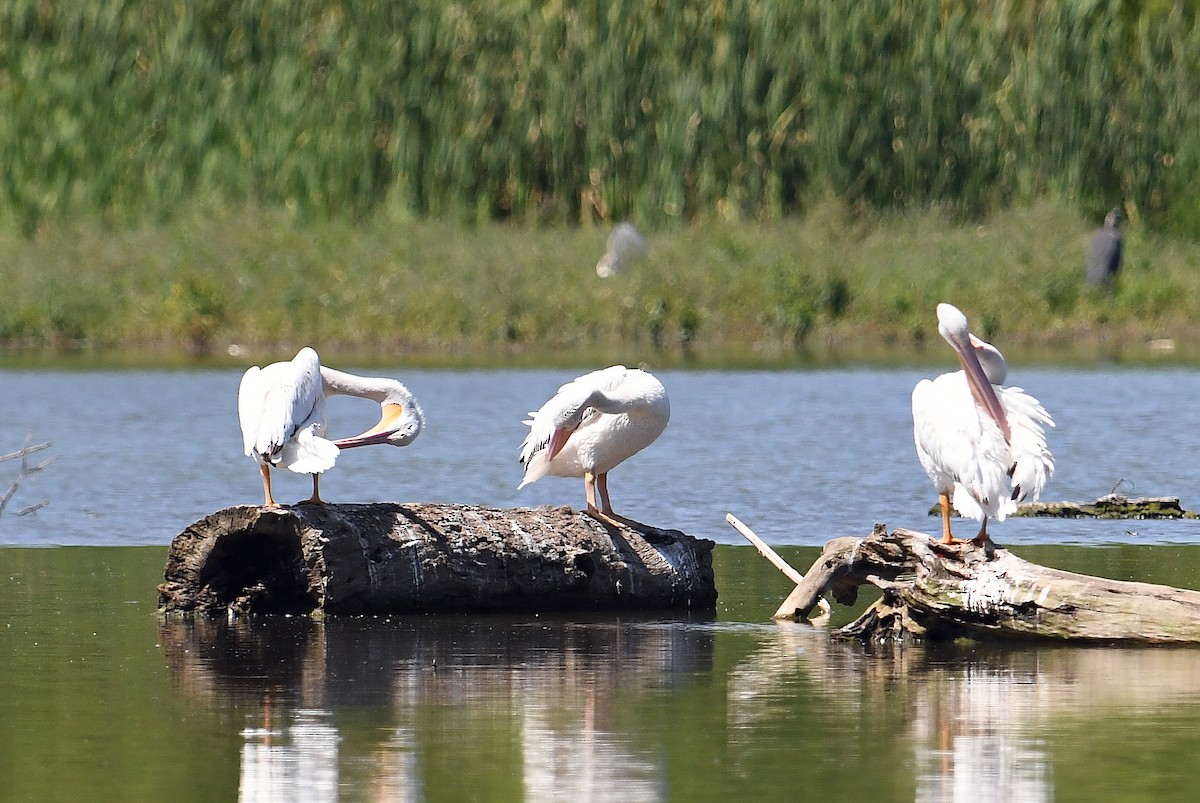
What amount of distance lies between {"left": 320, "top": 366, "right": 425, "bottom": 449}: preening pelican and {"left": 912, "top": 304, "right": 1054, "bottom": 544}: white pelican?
2290mm

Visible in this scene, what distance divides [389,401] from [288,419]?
868mm

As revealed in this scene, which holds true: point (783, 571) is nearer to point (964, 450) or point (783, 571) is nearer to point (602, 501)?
point (602, 501)

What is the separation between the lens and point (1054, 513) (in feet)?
47.0

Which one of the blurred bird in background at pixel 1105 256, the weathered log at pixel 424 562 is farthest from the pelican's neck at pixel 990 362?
the blurred bird in background at pixel 1105 256

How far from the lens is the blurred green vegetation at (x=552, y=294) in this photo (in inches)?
1168

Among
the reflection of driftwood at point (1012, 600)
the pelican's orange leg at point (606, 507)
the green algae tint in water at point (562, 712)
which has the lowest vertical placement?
the green algae tint in water at point (562, 712)

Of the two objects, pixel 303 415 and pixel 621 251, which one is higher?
pixel 621 251

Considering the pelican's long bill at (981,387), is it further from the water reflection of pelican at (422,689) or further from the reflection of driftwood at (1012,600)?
the water reflection of pelican at (422,689)

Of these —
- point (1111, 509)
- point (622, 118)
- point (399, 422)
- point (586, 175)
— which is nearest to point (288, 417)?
point (399, 422)

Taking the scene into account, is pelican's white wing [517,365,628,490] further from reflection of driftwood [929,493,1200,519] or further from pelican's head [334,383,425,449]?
reflection of driftwood [929,493,1200,519]

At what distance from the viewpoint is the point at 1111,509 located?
14312 millimetres

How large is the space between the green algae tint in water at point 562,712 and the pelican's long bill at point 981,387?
92 cm

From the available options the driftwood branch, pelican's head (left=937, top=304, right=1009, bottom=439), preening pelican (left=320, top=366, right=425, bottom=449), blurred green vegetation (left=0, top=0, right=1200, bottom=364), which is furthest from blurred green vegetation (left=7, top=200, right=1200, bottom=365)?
pelican's head (left=937, top=304, right=1009, bottom=439)

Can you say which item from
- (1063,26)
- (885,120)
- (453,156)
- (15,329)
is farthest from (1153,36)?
(15,329)
